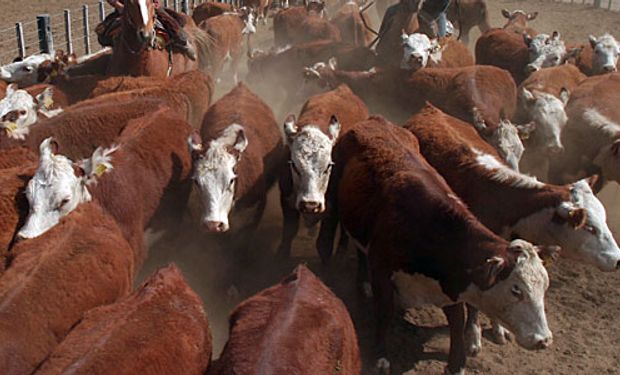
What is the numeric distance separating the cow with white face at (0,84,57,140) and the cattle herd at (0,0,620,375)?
26mm

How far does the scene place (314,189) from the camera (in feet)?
20.5

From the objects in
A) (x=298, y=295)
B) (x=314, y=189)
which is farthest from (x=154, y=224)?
(x=298, y=295)

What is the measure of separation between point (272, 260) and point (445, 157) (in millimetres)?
1935

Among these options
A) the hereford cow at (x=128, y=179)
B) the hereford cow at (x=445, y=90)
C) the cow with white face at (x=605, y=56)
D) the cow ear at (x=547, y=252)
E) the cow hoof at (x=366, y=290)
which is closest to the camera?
the cow ear at (x=547, y=252)

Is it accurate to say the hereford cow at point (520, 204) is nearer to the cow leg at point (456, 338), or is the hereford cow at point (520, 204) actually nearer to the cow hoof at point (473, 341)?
the cow hoof at point (473, 341)

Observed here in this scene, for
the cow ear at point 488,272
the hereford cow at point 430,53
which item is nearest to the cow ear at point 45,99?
the hereford cow at point 430,53

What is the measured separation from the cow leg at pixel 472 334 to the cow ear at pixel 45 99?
4792 mm

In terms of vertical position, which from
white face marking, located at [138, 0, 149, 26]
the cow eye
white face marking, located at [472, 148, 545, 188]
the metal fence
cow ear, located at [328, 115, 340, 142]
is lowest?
the metal fence

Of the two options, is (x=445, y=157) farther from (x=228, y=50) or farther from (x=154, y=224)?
(x=228, y=50)

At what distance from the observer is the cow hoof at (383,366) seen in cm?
549

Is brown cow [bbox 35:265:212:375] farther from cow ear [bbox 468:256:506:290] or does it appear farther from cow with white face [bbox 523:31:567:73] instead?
cow with white face [bbox 523:31:567:73]

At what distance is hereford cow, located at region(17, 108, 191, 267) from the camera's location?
5.35 metres

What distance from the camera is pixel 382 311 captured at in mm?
5480

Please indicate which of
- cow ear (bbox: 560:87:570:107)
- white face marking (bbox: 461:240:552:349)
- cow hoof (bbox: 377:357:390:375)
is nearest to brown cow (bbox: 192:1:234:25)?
cow ear (bbox: 560:87:570:107)
